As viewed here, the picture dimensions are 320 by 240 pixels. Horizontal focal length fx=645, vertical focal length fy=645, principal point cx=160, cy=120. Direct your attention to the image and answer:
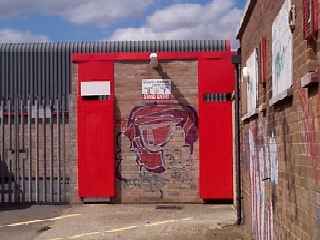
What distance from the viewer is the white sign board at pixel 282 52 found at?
6293 mm

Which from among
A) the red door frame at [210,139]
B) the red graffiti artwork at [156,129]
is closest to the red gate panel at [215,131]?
the red door frame at [210,139]

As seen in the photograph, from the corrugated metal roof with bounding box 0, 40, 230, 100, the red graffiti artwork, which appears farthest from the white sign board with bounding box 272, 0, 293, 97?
the corrugated metal roof with bounding box 0, 40, 230, 100

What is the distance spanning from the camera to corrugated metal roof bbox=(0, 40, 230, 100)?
19297 mm

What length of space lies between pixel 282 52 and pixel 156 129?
459 inches

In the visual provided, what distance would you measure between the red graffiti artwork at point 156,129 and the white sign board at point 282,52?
10678mm

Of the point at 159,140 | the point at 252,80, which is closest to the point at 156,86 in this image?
the point at 159,140

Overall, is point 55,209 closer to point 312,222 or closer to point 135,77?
point 135,77

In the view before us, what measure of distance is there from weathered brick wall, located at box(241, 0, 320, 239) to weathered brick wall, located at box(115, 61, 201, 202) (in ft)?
22.9

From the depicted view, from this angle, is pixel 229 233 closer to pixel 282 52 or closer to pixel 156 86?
pixel 282 52

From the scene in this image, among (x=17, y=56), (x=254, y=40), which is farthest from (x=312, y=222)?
(x=17, y=56)

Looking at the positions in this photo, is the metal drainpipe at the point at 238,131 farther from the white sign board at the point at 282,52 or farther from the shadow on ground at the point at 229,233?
the white sign board at the point at 282,52

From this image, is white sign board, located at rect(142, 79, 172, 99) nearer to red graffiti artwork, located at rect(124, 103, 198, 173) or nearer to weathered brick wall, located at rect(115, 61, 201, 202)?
weathered brick wall, located at rect(115, 61, 201, 202)

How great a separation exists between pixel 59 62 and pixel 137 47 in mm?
2400

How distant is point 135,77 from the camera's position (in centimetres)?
1833
